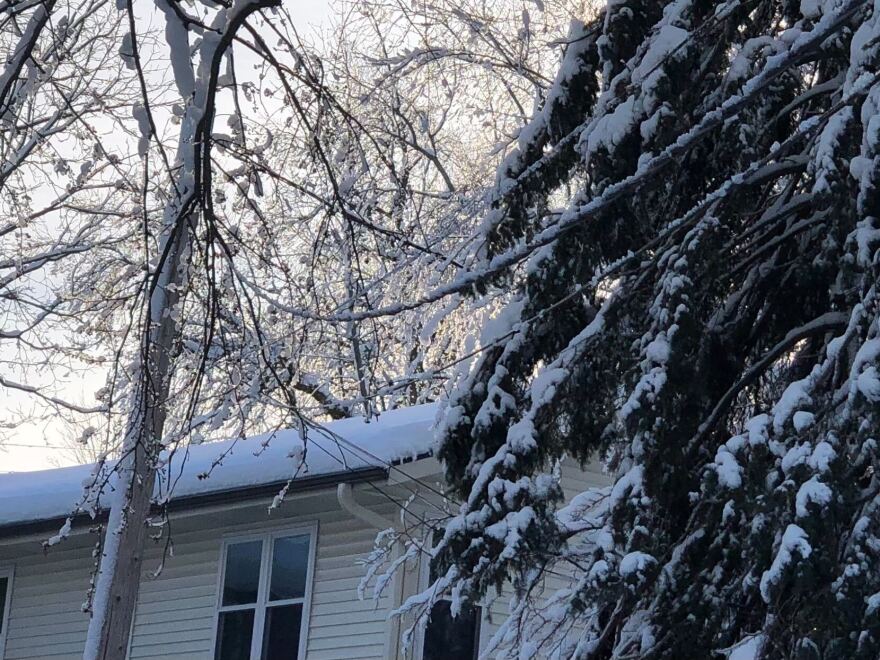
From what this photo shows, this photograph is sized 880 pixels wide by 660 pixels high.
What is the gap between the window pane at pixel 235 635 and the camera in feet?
39.5

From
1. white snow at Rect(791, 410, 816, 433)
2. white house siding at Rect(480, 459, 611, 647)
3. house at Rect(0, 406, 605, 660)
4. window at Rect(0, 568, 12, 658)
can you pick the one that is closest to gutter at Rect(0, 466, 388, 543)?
house at Rect(0, 406, 605, 660)

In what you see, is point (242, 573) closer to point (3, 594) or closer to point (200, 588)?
point (200, 588)

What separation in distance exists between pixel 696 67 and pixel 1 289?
494 inches

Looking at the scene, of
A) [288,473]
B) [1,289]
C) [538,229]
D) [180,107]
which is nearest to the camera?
[180,107]

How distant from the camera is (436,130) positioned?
1719 cm

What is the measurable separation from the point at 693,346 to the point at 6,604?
1082 cm

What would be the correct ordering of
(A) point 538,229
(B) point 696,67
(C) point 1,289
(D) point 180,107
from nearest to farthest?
(D) point 180,107
(B) point 696,67
(A) point 538,229
(C) point 1,289

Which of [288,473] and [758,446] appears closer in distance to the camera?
[758,446]

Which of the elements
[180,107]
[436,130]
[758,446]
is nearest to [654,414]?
[758,446]

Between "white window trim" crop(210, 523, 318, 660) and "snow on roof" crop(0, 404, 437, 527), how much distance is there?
2.57 feet

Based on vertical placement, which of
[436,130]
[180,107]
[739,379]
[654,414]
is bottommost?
[654,414]

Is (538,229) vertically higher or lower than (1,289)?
lower

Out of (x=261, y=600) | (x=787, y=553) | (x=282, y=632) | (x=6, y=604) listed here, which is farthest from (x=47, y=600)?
(x=787, y=553)

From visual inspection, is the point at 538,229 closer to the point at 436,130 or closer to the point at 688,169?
the point at 688,169
